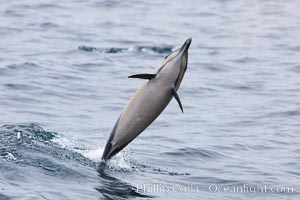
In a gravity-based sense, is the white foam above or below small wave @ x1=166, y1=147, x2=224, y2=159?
above

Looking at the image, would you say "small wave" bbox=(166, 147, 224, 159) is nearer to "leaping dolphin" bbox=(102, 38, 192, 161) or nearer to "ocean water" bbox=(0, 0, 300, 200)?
"ocean water" bbox=(0, 0, 300, 200)

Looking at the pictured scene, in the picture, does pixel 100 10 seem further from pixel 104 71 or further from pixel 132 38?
pixel 104 71

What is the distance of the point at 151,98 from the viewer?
850cm

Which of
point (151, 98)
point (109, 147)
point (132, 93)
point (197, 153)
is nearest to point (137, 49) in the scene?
point (132, 93)

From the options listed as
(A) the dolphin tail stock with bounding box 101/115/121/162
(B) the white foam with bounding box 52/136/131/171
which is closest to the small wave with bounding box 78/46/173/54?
(B) the white foam with bounding box 52/136/131/171

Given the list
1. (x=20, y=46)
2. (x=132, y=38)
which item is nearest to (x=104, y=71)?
(x=20, y=46)

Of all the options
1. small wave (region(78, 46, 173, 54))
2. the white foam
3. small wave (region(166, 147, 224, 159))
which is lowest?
small wave (region(78, 46, 173, 54))

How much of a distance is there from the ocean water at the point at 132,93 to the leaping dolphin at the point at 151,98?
2.19 feet

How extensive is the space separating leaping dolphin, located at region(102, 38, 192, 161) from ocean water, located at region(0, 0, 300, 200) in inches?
26.3

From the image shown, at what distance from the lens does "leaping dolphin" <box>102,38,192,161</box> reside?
27.8ft

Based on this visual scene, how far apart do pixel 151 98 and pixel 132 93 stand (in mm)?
6228

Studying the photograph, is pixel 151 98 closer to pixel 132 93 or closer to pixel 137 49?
pixel 132 93

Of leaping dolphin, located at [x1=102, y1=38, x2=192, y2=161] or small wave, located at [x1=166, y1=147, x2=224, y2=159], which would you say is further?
small wave, located at [x1=166, y1=147, x2=224, y2=159]

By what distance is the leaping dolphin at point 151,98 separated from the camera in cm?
848
